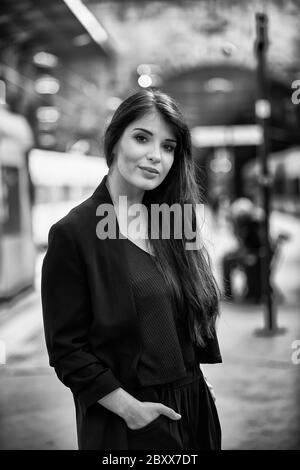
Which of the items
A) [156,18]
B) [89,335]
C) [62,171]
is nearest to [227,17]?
[156,18]

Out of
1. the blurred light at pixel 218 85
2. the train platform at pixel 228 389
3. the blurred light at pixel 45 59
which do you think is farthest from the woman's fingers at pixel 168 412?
the blurred light at pixel 218 85

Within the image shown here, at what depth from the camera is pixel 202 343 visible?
5.00 feet

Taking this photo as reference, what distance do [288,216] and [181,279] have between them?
55.1 ft

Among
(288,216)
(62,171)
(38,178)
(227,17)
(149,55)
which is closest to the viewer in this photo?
(227,17)

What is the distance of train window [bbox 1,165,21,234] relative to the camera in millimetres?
6637

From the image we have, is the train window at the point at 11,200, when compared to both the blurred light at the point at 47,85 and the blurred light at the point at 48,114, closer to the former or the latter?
the blurred light at the point at 47,85

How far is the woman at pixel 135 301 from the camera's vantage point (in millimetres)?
1354

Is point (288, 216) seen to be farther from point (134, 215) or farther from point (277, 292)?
point (134, 215)

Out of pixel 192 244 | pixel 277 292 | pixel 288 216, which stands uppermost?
pixel 288 216

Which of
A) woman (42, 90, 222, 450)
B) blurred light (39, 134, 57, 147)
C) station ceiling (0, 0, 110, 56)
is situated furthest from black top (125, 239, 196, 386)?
blurred light (39, 134, 57, 147)

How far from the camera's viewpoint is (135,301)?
1.41m

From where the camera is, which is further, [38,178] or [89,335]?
[38,178]

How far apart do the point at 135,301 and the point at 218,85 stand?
18.9 feet

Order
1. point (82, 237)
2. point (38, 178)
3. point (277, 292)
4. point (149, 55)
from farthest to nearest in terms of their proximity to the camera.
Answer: point (38, 178)
point (277, 292)
point (149, 55)
point (82, 237)
